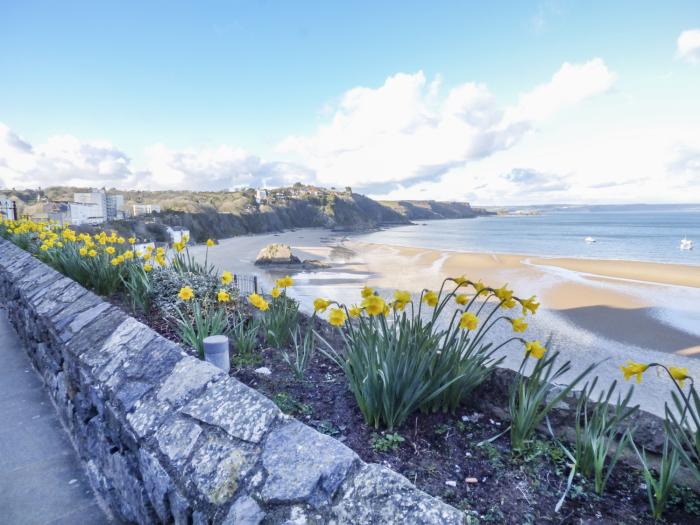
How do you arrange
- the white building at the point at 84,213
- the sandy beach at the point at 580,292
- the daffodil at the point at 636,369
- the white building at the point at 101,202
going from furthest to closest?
the white building at the point at 101,202 < the white building at the point at 84,213 < the sandy beach at the point at 580,292 < the daffodil at the point at 636,369

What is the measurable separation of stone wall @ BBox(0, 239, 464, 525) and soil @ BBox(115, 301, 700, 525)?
18.6 inches

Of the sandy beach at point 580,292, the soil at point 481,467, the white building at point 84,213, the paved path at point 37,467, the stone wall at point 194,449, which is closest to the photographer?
the stone wall at point 194,449

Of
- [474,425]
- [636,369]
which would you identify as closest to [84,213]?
[474,425]

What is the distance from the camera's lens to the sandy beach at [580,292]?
10156 millimetres

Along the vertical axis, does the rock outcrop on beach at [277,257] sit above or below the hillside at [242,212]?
below

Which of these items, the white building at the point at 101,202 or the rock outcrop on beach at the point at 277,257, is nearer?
the rock outcrop on beach at the point at 277,257

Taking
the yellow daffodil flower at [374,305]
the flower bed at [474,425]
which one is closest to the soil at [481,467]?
the flower bed at [474,425]

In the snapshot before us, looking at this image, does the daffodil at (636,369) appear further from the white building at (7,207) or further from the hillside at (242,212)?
the hillside at (242,212)

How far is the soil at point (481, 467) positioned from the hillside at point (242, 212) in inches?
1544

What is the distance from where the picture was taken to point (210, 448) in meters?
1.34

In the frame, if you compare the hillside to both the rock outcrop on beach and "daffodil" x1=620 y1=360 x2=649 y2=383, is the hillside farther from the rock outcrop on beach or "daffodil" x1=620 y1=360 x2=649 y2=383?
"daffodil" x1=620 y1=360 x2=649 y2=383

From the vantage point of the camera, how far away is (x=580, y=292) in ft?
56.5

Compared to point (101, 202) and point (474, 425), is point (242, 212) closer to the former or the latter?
point (101, 202)

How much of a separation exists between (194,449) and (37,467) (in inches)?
64.6
